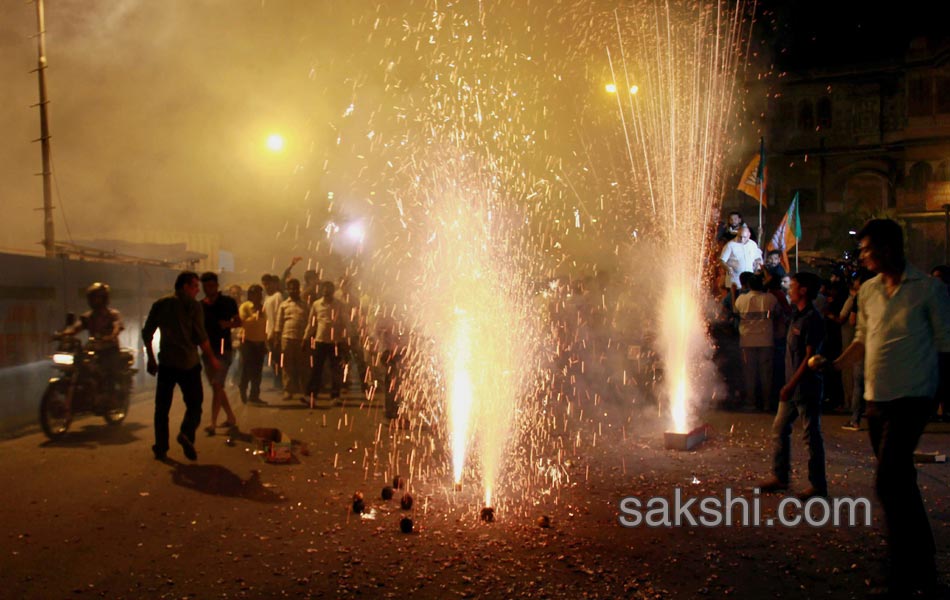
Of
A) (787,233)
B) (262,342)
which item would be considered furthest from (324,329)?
(787,233)

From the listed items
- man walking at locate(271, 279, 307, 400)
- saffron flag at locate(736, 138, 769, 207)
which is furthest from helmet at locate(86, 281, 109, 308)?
saffron flag at locate(736, 138, 769, 207)

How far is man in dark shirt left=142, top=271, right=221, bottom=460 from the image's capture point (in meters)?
6.53

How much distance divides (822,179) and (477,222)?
1188 inches

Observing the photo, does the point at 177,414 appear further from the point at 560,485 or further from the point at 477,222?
the point at 560,485

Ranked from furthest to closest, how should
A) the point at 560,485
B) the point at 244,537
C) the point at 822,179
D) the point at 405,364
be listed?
the point at 822,179
the point at 405,364
the point at 560,485
the point at 244,537

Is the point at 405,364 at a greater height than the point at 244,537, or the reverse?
the point at 405,364

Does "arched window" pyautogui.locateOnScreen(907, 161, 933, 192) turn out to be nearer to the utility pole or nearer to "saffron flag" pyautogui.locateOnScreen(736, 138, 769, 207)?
"saffron flag" pyautogui.locateOnScreen(736, 138, 769, 207)

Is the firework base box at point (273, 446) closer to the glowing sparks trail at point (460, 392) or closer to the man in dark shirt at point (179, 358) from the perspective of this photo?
the man in dark shirt at point (179, 358)

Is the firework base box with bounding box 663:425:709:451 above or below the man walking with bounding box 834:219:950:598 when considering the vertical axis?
below

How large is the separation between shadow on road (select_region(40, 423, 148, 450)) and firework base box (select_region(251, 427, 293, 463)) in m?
1.63

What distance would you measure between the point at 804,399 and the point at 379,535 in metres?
3.07

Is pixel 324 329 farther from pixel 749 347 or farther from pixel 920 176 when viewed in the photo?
pixel 920 176

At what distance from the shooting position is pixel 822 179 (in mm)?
34719

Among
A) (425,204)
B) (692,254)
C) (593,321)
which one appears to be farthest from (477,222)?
(692,254)
